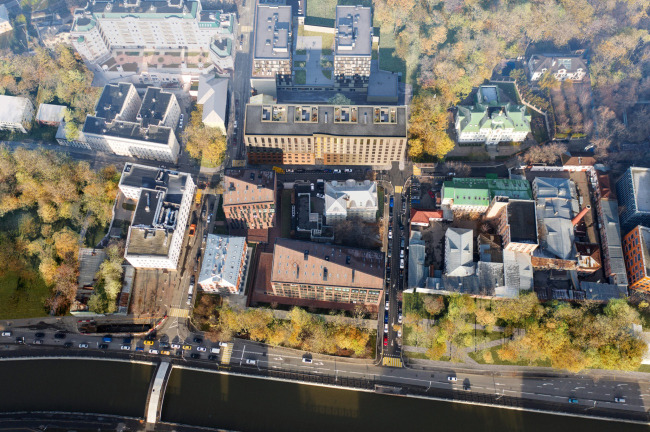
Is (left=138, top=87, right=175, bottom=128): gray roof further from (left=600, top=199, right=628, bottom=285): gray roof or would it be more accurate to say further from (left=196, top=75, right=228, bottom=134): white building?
(left=600, top=199, right=628, bottom=285): gray roof

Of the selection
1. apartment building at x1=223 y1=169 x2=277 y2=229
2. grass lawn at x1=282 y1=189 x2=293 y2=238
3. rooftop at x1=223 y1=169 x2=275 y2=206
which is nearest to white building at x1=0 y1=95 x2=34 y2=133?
apartment building at x1=223 y1=169 x2=277 y2=229

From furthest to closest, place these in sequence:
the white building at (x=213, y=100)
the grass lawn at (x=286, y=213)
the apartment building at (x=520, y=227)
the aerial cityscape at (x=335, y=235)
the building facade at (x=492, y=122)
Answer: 1. the white building at (x=213, y=100)
2. the building facade at (x=492, y=122)
3. the grass lawn at (x=286, y=213)
4. the apartment building at (x=520, y=227)
5. the aerial cityscape at (x=335, y=235)

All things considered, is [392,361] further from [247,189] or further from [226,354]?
[247,189]

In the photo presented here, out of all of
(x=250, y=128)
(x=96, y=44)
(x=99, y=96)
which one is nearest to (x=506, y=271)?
(x=250, y=128)

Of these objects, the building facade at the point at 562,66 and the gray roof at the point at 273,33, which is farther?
Result: the building facade at the point at 562,66

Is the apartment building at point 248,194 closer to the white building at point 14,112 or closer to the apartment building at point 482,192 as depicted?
the apartment building at point 482,192

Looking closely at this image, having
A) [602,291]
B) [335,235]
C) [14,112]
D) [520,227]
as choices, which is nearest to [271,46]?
[335,235]

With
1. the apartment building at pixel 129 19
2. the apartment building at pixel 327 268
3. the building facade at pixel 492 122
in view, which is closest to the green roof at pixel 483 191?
the building facade at pixel 492 122
